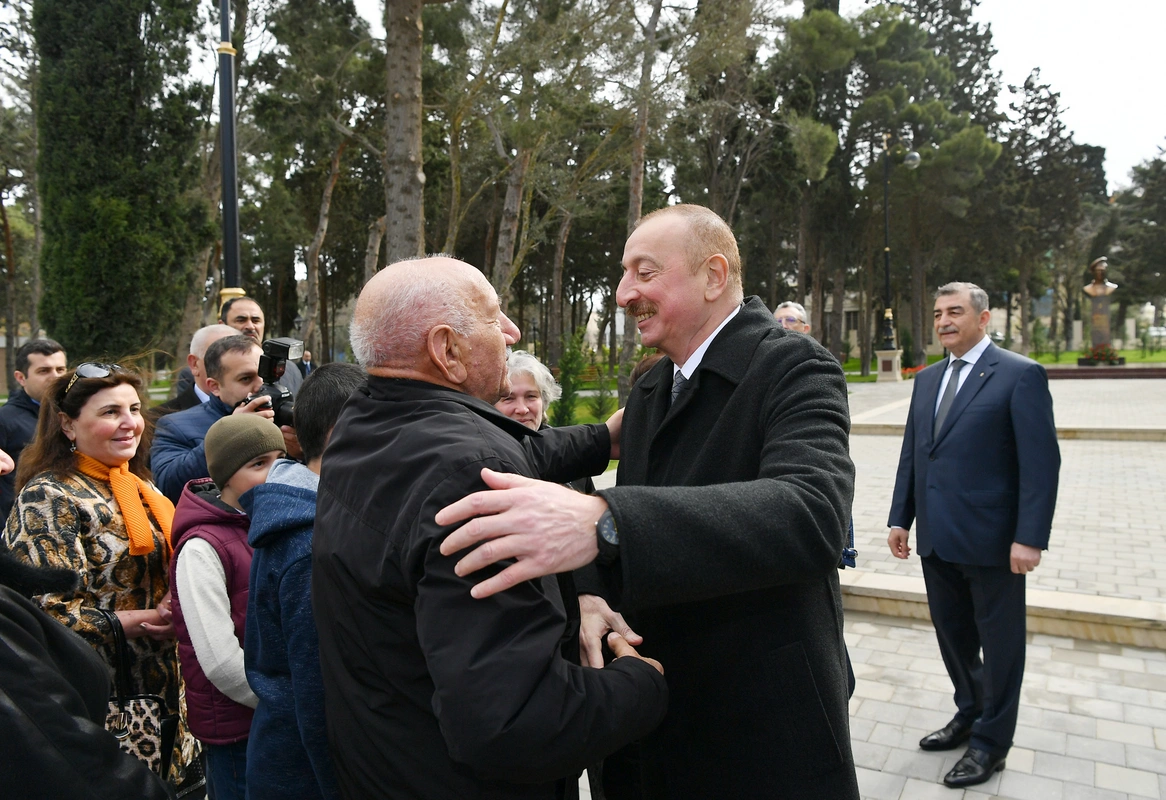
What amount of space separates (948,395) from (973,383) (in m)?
0.16

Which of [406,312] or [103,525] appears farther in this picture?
[103,525]

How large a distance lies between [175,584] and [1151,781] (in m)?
3.96

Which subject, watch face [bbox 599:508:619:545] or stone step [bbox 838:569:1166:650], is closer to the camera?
watch face [bbox 599:508:619:545]

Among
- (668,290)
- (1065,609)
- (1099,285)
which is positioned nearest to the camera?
(668,290)

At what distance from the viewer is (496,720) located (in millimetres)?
1190

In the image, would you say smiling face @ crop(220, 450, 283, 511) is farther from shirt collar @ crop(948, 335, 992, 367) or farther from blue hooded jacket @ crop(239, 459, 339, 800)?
shirt collar @ crop(948, 335, 992, 367)

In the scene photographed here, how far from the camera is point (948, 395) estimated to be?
3.79 meters

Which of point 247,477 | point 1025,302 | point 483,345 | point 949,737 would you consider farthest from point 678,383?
point 1025,302

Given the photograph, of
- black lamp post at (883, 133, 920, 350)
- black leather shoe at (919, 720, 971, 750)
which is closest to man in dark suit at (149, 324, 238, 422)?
black leather shoe at (919, 720, 971, 750)

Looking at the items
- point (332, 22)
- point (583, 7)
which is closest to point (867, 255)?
point (583, 7)

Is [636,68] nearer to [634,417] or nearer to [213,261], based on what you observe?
[213,261]

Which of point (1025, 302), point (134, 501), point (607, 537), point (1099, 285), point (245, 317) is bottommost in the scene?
point (134, 501)

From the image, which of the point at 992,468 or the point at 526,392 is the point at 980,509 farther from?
the point at 526,392

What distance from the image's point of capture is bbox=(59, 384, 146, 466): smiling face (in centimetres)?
287
